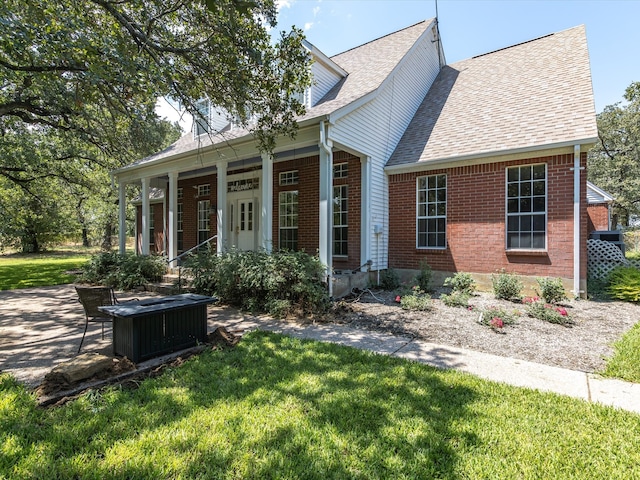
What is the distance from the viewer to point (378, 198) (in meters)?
9.58

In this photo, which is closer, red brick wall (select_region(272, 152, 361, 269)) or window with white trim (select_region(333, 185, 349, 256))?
red brick wall (select_region(272, 152, 361, 269))

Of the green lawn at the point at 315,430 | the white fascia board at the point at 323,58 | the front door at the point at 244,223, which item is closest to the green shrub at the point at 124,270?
the front door at the point at 244,223

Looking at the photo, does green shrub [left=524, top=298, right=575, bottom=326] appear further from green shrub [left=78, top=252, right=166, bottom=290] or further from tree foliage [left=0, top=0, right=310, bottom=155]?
green shrub [left=78, top=252, right=166, bottom=290]

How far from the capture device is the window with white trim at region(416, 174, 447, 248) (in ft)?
30.3

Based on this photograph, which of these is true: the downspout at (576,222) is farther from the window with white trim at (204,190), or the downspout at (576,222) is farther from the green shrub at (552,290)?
the window with white trim at (204,190)

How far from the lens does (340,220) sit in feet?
33.1

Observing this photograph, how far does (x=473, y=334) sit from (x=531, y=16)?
11682mm

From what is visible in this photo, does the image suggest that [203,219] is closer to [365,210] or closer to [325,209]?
[365,210]

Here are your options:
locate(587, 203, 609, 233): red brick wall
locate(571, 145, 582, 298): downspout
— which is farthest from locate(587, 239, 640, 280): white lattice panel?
locate(587, 203, 609, 233): red brick wall

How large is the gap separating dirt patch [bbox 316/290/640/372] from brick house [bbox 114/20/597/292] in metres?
1.22

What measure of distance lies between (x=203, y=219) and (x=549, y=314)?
1243cm

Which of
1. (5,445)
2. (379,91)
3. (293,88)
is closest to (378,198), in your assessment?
(379,91)

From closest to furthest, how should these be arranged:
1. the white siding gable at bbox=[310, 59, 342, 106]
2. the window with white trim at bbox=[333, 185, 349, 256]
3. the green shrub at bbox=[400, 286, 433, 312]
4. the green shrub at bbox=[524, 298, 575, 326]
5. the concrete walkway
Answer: the concrete walkway → the green shrub at bbox=[524, 298, 575, 326] → the green shrub at bbox=[400, 286, 433, 312] → the window with white trim at bbox=[333, 185, 349, 256] → the white siding gable at bbox=[310, 59, 342, 106]

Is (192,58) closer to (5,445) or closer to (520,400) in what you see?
(5,445)
